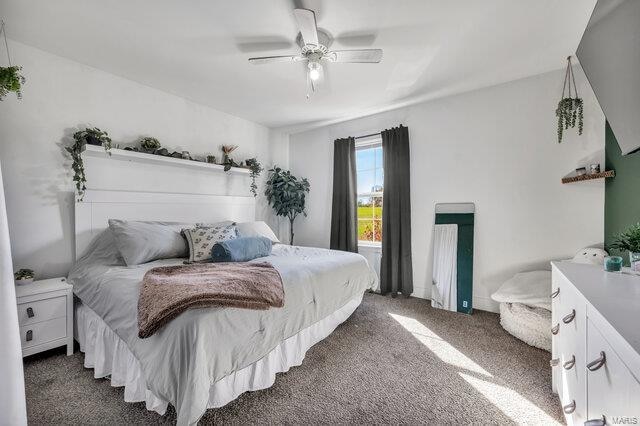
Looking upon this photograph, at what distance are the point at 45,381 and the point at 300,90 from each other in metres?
3.16

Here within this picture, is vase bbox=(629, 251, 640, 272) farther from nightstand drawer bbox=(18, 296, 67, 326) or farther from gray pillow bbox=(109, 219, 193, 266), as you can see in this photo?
nightstand drawer bbox=(18, 296, 67, 326)

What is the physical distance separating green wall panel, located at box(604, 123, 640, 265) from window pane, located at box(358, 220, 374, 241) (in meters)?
2.34

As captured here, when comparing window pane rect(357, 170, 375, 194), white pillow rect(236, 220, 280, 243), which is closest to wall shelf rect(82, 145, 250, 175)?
white pillow rect(236, 220, 280, 243)

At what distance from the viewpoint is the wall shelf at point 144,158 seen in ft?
7.73

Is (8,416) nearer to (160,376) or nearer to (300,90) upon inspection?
(160,376)

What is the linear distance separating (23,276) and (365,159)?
146 inches

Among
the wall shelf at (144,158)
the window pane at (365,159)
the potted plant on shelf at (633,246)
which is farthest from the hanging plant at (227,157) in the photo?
the potted plant on shelf at (633,246)

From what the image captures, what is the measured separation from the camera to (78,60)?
7.81 ft

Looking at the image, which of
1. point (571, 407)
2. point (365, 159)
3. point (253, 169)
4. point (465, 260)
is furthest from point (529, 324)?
point (253, 169)

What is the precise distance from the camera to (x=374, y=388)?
1.64 metres

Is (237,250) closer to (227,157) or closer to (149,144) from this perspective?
(149,144)

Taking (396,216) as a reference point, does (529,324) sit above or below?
below

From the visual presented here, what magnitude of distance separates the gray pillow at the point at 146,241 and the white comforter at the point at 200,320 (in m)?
0.09

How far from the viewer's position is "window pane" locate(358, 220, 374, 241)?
152 inches
